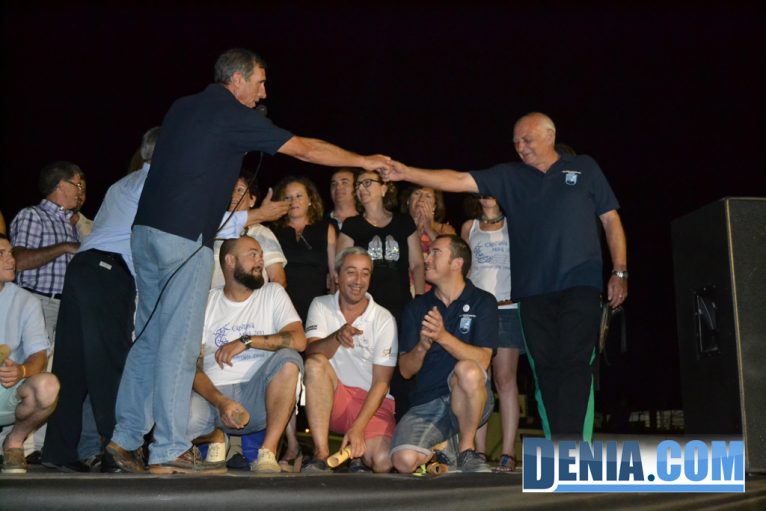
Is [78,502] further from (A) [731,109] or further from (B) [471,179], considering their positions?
(A) [731,109]

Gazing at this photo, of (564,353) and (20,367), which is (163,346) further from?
(564,353)

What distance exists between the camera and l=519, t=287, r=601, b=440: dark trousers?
420 cm

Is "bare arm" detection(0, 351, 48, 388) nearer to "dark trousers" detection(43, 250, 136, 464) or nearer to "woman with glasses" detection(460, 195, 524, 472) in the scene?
"dark trousers" detection(43, 250, 136, 464)

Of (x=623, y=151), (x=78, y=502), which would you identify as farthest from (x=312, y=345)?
(x=623, y=151)

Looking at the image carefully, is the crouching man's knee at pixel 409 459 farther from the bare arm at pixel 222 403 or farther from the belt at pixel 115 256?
the belt at pixel 115 256

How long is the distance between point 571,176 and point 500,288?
0.94m

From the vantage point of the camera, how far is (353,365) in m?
4.79

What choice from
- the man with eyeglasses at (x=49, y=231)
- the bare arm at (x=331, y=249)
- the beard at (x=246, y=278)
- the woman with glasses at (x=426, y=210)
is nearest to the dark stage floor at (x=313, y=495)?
the beard at (x=246, y=278)

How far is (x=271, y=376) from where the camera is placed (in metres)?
4.38

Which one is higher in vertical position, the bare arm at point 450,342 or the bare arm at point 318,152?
the bare arm at point 318,152

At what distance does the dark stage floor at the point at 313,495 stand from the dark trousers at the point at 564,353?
3.00ft

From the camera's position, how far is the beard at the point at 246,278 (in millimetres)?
4660

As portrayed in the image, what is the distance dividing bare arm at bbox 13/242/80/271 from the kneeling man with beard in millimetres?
815

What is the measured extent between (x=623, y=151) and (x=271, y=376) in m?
5.79
